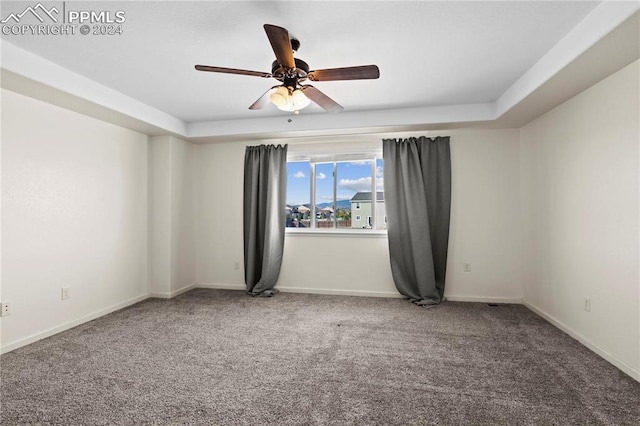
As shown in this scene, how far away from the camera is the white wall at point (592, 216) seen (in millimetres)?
2225

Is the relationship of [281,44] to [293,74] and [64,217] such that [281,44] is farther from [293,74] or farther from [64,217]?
[64,217]

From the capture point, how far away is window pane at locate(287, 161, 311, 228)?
4605mm

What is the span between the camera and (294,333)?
9.78 feet

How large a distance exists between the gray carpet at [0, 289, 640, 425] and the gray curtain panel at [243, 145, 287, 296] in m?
0.98

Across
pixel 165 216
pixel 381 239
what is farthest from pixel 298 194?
pixel 165 216

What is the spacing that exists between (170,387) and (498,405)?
2.07 m

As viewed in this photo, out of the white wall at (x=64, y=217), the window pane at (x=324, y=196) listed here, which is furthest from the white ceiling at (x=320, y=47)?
the window pane at (x=324, y=196)

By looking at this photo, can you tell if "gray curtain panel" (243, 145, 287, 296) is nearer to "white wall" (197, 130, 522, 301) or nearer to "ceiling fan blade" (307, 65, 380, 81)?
"white wall" (197, 130, 522, 301)

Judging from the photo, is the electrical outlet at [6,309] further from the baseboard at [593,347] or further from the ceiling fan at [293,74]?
the baseboard at [593,347]

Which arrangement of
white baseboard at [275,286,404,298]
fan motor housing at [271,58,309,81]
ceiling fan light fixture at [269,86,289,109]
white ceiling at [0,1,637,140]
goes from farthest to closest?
1. white baseboard at [275,286,404,298]
2. ceiling fan light fixture at [269,86,289,109]
3. fan motor housing at [271,58,309,81]
4. white ceiling at [0,1,637,140]

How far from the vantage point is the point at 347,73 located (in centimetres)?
210

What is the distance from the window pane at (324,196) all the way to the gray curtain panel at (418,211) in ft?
2.76

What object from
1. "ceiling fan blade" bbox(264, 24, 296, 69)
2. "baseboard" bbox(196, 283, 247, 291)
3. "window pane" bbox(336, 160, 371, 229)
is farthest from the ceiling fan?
"baseboard" bbox(196, 283, 247, 291)

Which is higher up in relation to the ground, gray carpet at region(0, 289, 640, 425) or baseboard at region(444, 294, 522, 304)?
baseboard at region(444, 294, 522, 304)
